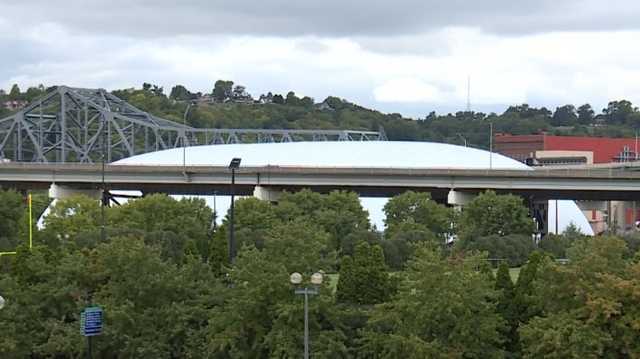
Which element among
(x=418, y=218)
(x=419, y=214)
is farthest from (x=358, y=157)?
(x=418, y=218)

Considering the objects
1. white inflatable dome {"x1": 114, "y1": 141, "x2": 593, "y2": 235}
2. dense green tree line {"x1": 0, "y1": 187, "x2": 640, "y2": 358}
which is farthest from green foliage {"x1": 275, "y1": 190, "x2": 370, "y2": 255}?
dense green tree line {"x1": 0, "y1": 187, "x2": 640, "y2": 358}

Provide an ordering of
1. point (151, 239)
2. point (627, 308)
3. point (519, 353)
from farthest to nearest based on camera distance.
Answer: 1. point (151, 239)
2. point (519, 353)
3. point (627, 308)

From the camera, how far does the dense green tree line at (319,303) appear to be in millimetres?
33531

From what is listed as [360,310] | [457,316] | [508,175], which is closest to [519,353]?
[457,316]

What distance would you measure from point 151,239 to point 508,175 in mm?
41853

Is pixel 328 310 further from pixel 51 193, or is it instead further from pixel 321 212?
pixel 51 193

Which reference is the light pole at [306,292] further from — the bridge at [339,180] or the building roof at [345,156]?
the building roof at [345,156]

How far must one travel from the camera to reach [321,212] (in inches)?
2985

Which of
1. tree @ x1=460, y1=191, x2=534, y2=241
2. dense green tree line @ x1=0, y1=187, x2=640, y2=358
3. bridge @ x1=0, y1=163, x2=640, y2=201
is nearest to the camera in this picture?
dense green tree line @ x1=0, y1=187, x2=640, y2=358

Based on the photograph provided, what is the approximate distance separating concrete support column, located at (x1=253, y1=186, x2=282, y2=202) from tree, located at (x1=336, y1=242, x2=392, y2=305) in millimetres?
62460

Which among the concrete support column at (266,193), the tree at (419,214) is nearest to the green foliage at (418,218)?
the tree at (419,214)

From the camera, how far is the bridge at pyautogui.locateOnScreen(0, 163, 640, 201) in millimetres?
94875

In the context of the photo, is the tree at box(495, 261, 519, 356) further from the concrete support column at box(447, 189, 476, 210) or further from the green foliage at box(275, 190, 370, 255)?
the concrete support column at box(447, 189, 476, 210)

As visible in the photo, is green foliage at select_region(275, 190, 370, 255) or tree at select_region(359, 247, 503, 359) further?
green foliage at select_region(275, 190, 370, 255)
